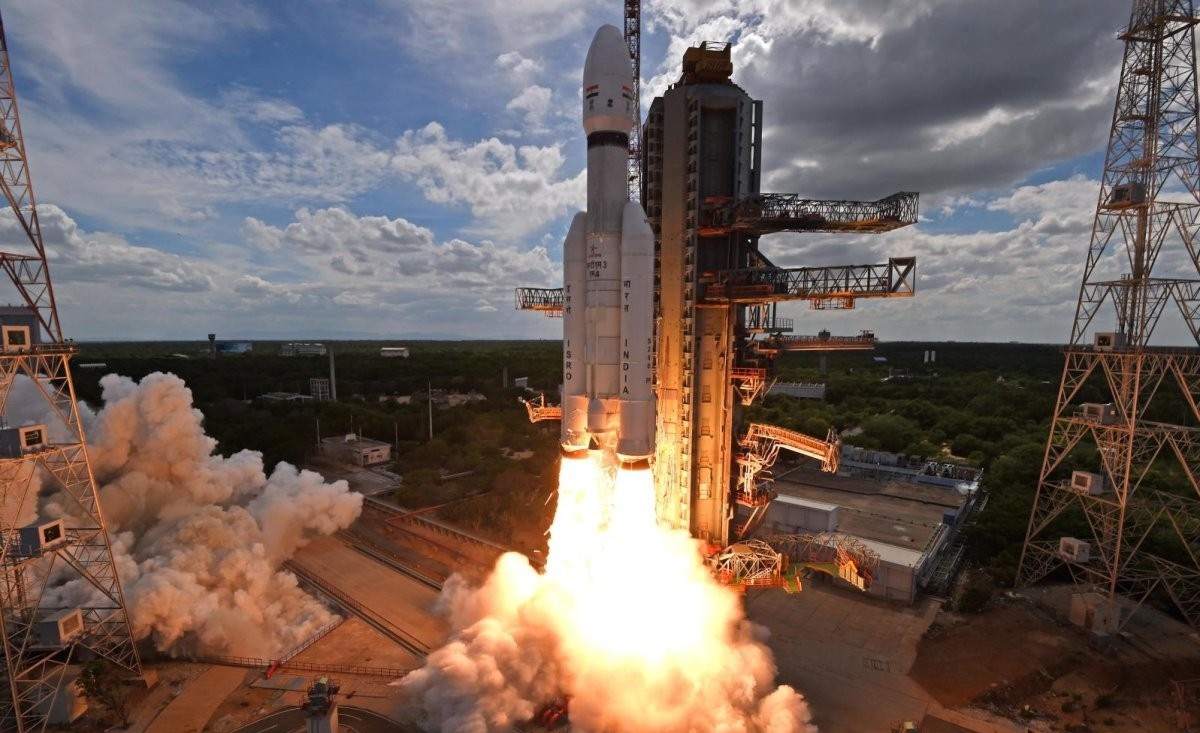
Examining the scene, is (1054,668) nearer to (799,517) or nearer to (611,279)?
(799,517)

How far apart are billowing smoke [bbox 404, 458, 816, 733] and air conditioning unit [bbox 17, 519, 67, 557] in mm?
13522

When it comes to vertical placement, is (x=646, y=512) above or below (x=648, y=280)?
below

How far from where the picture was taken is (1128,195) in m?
25.7

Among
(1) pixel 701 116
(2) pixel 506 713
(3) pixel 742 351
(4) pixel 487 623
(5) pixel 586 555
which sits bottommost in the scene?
(2) pixel 506 713

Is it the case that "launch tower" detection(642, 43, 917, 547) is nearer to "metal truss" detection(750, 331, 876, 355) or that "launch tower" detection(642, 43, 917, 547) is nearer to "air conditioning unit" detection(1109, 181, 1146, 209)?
"metal truss" detection(750, 331, 876, 355)

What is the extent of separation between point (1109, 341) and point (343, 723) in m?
34.1

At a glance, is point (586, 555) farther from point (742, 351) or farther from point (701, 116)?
point (701, 116)

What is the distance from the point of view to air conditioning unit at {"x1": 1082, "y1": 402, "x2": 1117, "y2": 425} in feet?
88.3

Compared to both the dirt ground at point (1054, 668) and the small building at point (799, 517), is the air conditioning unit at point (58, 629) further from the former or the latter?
the small building at point (799, 517)

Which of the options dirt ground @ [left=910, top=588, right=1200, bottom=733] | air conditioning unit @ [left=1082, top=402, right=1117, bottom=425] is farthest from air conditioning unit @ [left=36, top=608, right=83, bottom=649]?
air conditioning unit @ [left=1082, top=402, right=1117, bottom=425]

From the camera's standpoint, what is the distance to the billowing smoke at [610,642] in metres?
18.5

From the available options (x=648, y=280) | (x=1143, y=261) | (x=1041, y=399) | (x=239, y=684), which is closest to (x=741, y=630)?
(x=648, y=280)

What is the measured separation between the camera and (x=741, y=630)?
916 inches

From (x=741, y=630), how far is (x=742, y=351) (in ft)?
35.8
